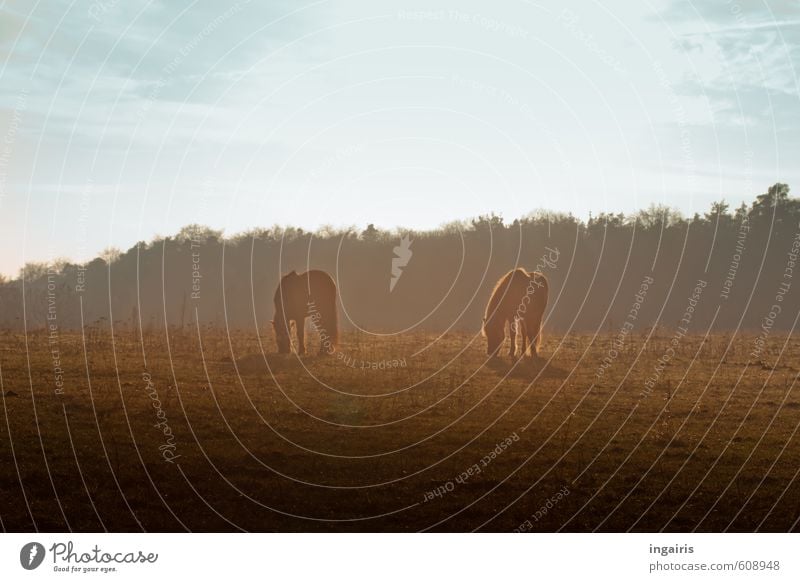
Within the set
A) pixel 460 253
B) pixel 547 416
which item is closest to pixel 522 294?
pixel 547 416

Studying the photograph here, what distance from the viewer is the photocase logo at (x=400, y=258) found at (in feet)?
208

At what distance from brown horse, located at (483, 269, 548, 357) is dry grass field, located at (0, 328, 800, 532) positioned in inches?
33.1

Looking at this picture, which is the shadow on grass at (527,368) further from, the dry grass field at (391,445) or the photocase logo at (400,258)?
the photocase logo at (400,258)

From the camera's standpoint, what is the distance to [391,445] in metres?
15.0

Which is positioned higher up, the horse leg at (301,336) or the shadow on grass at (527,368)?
the horse leg at (301,336)

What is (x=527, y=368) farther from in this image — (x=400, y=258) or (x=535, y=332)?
(x=400, y=258)

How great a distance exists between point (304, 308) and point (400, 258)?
135 feet

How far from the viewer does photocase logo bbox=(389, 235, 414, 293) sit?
63281 millimetres

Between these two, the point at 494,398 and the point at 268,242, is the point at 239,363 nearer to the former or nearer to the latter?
the point at 494,398

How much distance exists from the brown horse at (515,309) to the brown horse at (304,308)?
17.3 feet

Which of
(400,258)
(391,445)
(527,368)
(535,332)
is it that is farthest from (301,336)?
(400,258)
